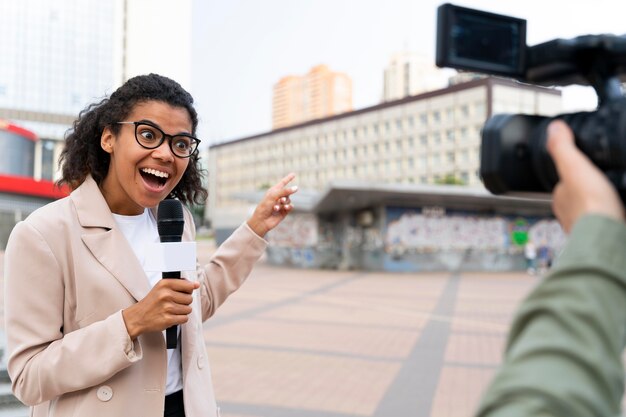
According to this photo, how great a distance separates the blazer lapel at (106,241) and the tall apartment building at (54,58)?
56.0 m

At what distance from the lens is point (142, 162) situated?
1.71 m

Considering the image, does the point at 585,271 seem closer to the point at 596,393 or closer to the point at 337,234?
the point at 596,393

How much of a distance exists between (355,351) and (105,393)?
582 centimetres

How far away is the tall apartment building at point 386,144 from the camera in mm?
54469

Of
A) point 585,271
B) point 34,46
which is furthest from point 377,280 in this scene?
point 34,46

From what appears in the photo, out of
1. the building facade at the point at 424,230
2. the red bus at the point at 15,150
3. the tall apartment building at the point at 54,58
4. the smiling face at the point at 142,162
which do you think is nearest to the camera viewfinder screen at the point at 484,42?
the smiling face at the point at 142,162

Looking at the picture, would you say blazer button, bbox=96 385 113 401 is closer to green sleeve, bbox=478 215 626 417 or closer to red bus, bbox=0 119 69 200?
green sleeve, bbox=478 215 626 417

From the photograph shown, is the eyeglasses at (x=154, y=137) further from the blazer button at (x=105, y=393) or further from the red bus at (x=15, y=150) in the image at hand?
the red bus at (x=15, y=150)

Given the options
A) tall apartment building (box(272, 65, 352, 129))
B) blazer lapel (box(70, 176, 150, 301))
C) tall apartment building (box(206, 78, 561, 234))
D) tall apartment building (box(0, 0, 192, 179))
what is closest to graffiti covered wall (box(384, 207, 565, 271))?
blazer lapel (box(70, 176, 150, 301))

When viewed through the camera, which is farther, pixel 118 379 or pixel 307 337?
pixel 307 337

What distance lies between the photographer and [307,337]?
796 centimetres

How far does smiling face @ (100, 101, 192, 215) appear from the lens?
67.1 inches

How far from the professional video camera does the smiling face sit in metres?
1.00

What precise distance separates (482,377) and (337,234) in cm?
1642
